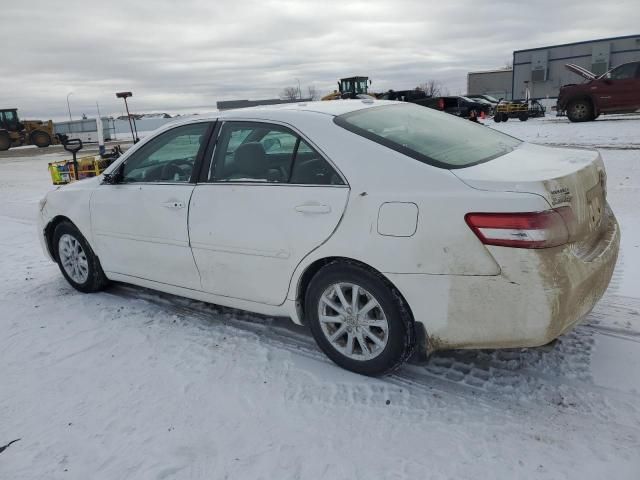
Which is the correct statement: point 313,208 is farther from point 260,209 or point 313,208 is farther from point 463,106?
point 463,106

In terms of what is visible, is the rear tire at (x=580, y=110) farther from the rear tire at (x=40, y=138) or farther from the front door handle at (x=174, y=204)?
the rear tire at (x=40, y=138)

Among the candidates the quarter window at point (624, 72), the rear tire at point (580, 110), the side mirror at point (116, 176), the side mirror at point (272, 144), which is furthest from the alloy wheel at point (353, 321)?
the quarter window at point (624, 72)

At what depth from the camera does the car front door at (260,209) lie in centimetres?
296

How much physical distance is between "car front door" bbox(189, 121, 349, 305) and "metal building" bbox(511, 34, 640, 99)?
37.9 metres

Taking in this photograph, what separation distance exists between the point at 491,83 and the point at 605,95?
4208 centimetres

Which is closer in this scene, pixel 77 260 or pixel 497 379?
pixel 497 379

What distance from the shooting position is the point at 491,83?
5691 cm

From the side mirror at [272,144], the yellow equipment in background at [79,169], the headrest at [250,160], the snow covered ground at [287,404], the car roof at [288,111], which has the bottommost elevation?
the snow covered ground at [287,404]

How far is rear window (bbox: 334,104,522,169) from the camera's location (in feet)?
9.36

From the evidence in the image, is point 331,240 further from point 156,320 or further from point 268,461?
point 156,320

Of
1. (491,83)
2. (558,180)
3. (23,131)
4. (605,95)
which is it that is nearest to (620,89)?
(605,95)

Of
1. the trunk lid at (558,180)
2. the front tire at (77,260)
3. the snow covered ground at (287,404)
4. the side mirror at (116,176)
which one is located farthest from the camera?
the front tire at (77,260)

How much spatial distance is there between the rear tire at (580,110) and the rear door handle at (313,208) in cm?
1843

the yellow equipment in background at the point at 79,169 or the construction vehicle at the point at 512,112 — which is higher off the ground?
the construction vehicle at the point at 512,112
